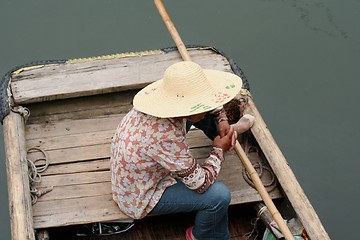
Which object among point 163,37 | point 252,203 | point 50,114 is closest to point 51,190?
point 50,114

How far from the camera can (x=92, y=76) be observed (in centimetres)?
365

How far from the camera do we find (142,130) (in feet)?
8.66

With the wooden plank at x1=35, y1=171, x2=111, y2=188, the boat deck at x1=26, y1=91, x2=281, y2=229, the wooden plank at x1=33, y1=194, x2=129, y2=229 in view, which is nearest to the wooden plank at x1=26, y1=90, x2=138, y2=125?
the boat deck at x1=26, y1=91, x2=281, y2=229

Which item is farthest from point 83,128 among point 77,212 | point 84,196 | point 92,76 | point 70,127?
point 77,212

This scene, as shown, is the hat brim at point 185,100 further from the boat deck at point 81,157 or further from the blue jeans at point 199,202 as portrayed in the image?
the boat deck at point 81,157

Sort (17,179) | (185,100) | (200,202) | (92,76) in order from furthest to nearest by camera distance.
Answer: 1. (92,76)
2. (17,179)
3. (200,202)
4. (185,100)

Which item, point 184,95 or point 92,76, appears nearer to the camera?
point 184,95

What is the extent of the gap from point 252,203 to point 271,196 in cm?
10

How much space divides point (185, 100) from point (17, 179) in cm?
96

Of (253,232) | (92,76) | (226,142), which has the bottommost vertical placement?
(253,232)

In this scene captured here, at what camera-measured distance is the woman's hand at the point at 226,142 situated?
288cm

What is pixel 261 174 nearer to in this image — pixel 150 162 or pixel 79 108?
pixel 150 162

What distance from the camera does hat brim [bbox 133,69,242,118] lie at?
8.35ft

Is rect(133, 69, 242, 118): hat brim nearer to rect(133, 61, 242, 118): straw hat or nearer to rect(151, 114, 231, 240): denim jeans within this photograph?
rect(133, 61, 242, 118): straw hat
